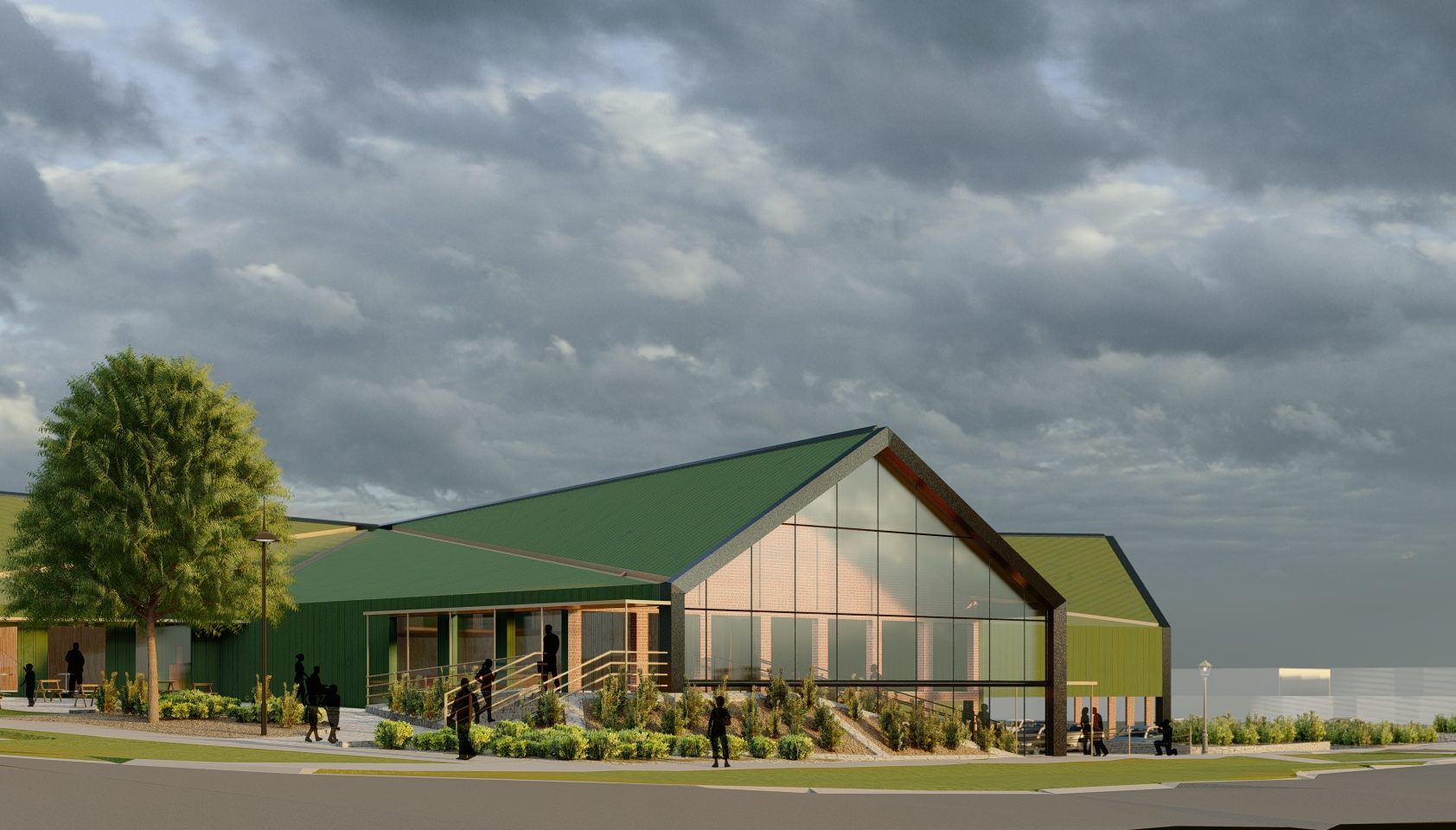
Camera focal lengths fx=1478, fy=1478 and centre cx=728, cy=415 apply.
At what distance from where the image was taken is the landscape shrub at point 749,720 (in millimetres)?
34625

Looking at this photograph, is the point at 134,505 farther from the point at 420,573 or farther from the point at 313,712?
the point at 420,573

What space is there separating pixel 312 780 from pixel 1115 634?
39084 mm

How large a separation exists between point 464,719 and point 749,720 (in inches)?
301

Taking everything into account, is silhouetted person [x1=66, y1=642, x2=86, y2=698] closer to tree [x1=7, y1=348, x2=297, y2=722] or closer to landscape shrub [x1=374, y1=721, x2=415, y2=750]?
tree [x1=7, y1=348, x2=297, y2=722]

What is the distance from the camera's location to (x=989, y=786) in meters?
26.6

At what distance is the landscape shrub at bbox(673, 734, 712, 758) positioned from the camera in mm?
31609

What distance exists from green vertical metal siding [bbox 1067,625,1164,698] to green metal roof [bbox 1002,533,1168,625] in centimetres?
120

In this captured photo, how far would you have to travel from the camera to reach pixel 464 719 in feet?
97.8

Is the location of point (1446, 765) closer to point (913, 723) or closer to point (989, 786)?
point (913, 723)

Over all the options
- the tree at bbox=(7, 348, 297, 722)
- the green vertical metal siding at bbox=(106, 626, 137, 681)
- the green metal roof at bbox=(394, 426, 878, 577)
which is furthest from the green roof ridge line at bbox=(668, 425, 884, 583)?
the green vertical metal siding at bbox=(106, 626, 137, 681)

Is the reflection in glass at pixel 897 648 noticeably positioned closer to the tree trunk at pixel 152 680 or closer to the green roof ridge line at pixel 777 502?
the green roof ridge line at pixel 777 502

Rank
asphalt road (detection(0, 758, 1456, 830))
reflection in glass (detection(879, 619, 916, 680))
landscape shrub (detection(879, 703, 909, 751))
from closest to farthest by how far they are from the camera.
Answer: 1. asphalt road (detection(0, 758, 1456, 830))
2. landscape shrub (detection(879, 703, 909, 751))
3. reflection in glass (detection(879, 619, 916, 680))

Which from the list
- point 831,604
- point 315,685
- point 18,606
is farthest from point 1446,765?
point 18,606

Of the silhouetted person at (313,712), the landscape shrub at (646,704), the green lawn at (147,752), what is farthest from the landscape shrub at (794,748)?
the silhouetted person at (313,712)
